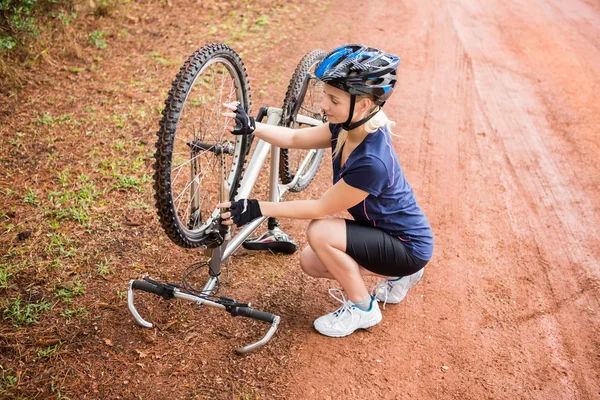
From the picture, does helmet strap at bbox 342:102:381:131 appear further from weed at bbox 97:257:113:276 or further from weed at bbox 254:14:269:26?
weed at bbox 254:14:269:26

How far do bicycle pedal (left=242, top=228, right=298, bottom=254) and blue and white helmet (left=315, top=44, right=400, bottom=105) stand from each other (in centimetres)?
143

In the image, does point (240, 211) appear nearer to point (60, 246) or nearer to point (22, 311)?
point (22, 311)

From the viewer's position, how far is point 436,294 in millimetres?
3930

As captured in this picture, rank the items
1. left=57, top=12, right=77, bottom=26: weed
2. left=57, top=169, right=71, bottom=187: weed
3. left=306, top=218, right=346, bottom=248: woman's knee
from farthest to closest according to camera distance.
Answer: left=57, top=12, right=77, bottom=26: weed
left=57, top=169, right=71, bottom=187: weed
left=306, top=218, right=346, bottom=248: woman's knee

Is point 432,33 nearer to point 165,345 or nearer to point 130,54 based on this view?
point 130,54

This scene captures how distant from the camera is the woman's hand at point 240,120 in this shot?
318 centimetres

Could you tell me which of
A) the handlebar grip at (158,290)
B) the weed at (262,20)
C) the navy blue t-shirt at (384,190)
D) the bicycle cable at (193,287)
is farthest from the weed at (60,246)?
the weed at (262,20)

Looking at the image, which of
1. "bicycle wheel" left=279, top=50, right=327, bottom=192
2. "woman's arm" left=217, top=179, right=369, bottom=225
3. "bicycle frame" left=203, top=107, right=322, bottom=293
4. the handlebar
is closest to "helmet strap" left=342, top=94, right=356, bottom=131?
"woman's arm" left=217, top=179, right=369, bottom=225

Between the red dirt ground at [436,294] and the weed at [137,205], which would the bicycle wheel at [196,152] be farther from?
the red dirt ground at [436,294]

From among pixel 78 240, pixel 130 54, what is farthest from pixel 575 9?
pixel 78 240

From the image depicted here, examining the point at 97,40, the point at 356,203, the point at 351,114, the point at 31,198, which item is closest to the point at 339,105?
the point at 351,114

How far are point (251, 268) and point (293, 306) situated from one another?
0.46 metres

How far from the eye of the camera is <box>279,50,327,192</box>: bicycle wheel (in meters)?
3.84

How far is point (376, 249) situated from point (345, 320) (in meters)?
0.51
